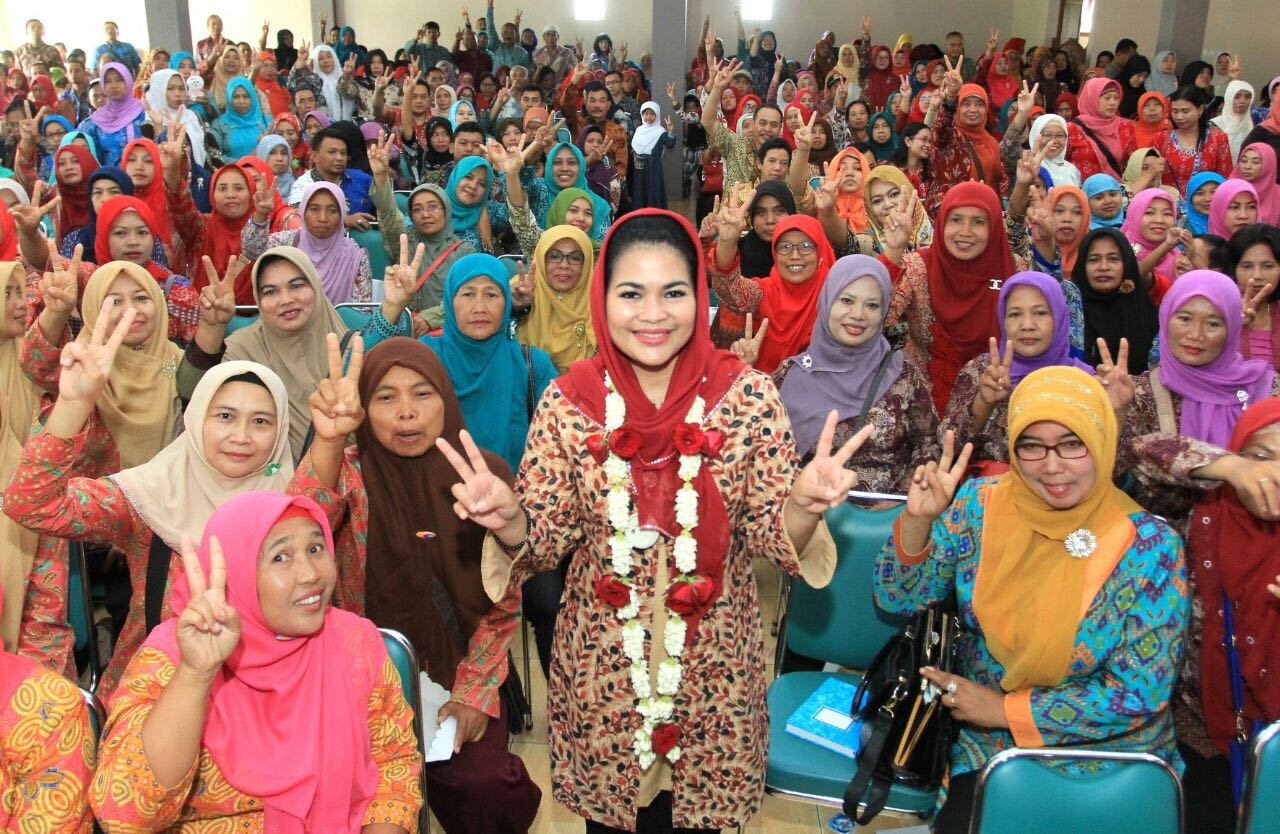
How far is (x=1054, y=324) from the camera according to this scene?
10.8 ft

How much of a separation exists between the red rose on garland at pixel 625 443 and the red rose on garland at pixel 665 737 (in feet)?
1.70

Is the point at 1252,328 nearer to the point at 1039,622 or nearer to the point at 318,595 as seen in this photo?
the point at 1039,622

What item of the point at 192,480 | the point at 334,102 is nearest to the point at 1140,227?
the point at 192,480

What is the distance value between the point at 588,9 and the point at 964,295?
1433 cm

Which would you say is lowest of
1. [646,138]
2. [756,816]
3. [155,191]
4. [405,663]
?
[756,816]

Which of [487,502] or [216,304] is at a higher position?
[216,304]

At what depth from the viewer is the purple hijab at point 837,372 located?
319cm

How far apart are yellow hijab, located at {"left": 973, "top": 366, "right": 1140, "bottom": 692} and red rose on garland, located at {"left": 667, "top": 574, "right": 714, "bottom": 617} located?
754mm

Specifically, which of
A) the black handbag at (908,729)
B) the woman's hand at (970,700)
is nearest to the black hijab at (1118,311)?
the black handbag at (908,729)

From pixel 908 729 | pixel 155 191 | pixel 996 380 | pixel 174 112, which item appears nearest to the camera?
pixel 908 729

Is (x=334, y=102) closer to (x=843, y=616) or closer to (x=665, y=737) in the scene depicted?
(x=843, y=616)

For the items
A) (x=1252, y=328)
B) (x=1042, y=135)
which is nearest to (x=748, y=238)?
(x=1042, y=135)

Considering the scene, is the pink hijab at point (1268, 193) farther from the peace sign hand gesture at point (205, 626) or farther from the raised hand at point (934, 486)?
the peace sign hand gesture at point (205, 626)

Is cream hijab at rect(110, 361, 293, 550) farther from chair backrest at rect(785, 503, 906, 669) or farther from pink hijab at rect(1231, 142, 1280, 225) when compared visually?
pink hijab at rect(1231, 142, 1280, 225)
